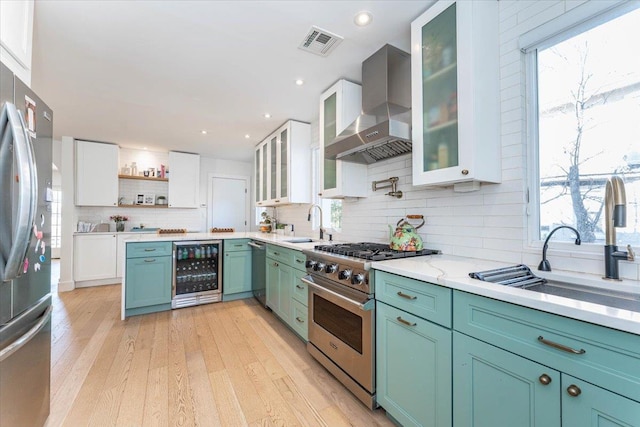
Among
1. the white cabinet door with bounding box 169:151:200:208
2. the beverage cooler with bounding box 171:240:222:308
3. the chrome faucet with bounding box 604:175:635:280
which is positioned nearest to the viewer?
the chrome faucet with bounding box 604:175:635:280

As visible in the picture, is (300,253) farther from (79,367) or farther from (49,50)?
(49,50)

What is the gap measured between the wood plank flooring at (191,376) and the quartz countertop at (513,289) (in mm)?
945

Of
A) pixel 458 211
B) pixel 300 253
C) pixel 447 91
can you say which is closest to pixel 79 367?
pixel 300 253

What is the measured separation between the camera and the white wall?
55.6 inches

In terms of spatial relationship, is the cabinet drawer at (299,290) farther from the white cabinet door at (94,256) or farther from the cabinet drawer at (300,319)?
the white cabinet door at (94,256)

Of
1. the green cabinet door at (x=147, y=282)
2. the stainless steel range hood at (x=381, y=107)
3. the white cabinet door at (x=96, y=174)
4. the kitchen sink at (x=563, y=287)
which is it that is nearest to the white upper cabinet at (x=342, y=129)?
the stainless steel range hood at (x=381, y=107)

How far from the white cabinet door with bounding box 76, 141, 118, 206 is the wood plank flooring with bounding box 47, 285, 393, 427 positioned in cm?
234

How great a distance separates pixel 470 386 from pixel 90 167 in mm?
5997

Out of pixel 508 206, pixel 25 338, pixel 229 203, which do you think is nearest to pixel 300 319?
pixel 25 338

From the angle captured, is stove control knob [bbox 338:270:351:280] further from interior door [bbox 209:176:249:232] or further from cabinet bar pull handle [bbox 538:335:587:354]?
interior door [bbox 209:176:249:232]

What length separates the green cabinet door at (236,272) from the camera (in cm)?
372

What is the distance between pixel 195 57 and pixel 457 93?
2.13 metres

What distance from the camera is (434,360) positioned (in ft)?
4.18

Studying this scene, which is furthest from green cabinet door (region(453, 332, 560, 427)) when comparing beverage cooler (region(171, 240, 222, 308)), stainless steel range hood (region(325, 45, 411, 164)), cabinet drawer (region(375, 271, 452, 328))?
beverage cooler (region(171, 240, 222, 308))
